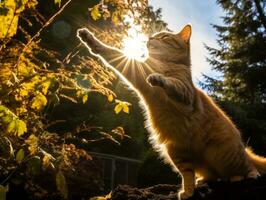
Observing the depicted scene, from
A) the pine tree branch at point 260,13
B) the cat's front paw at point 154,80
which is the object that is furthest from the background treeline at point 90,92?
the cat's front paw at point 154,80

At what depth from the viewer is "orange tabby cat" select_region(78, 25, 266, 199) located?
10.0 ft

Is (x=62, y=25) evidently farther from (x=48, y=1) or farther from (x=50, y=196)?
(x=50, y=196)

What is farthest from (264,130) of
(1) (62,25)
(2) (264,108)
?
(1) (62,25)

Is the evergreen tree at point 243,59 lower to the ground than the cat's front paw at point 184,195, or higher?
higher

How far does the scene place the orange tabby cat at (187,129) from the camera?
120 inches

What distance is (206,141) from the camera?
3.13 meters

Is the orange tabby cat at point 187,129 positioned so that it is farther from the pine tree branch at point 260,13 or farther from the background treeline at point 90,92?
the pine tree branch at point 260,13

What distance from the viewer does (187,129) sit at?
123 inches

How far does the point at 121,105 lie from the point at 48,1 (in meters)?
13.0

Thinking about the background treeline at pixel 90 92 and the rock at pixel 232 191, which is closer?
the rock at pixel 232 191

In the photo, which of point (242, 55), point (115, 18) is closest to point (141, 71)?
point (115, 18)

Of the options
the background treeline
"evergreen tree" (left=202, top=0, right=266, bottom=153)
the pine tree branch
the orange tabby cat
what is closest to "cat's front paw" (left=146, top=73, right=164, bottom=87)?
the orange tabby cat

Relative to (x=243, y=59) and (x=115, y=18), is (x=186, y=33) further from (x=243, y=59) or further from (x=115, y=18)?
(x=243, y=59)

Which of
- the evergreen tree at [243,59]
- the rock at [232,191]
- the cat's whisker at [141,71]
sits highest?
the evergreen tree at [243,59]
